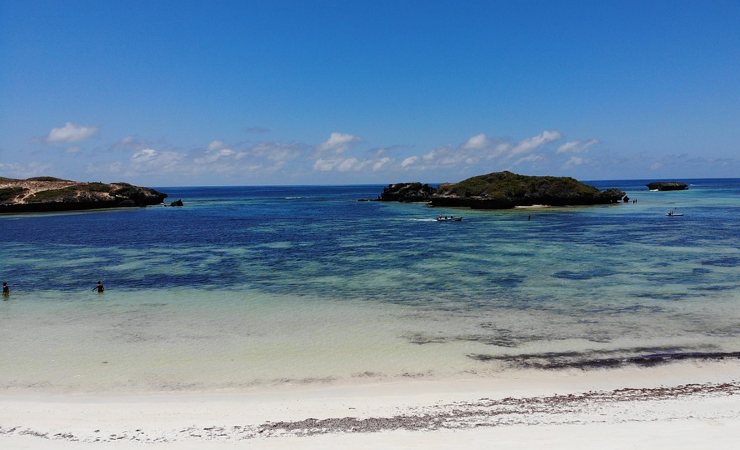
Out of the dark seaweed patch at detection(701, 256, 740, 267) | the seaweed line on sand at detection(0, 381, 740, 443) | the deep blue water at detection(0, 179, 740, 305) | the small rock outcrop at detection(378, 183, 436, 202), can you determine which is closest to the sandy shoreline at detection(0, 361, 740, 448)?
the seaweed line on sand at detection(0, 381, 740, 443)

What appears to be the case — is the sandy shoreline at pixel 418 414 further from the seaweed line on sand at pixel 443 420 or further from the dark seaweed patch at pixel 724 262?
the dark seaweed patch at pixel 724 262

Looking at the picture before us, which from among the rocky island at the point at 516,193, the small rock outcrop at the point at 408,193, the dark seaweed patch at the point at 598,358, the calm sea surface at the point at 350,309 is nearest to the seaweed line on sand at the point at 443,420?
the dark seaweed patch at the point at 598,358

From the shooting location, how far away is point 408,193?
151875 millimetres

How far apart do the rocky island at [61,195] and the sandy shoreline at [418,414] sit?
11789cm

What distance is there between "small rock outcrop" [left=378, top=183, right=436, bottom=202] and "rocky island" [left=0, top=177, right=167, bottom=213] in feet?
231

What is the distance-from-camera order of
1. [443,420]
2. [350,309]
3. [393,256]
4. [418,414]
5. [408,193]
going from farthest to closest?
[408,193] < [393,256] < [350,309] < [418,414] < [443,420]

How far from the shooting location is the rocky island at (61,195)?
11550 cm

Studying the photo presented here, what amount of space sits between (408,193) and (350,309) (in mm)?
125867

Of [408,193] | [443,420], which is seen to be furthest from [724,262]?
[408,193]

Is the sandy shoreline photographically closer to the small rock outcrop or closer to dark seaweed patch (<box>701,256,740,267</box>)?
dark seaweed patch (<box>701,256,740,267</box>)

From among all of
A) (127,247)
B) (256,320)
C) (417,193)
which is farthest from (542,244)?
(417,193)

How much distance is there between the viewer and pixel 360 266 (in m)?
41.2

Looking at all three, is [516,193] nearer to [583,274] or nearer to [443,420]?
[583,274]

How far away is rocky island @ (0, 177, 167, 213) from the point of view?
115500 millimetres
